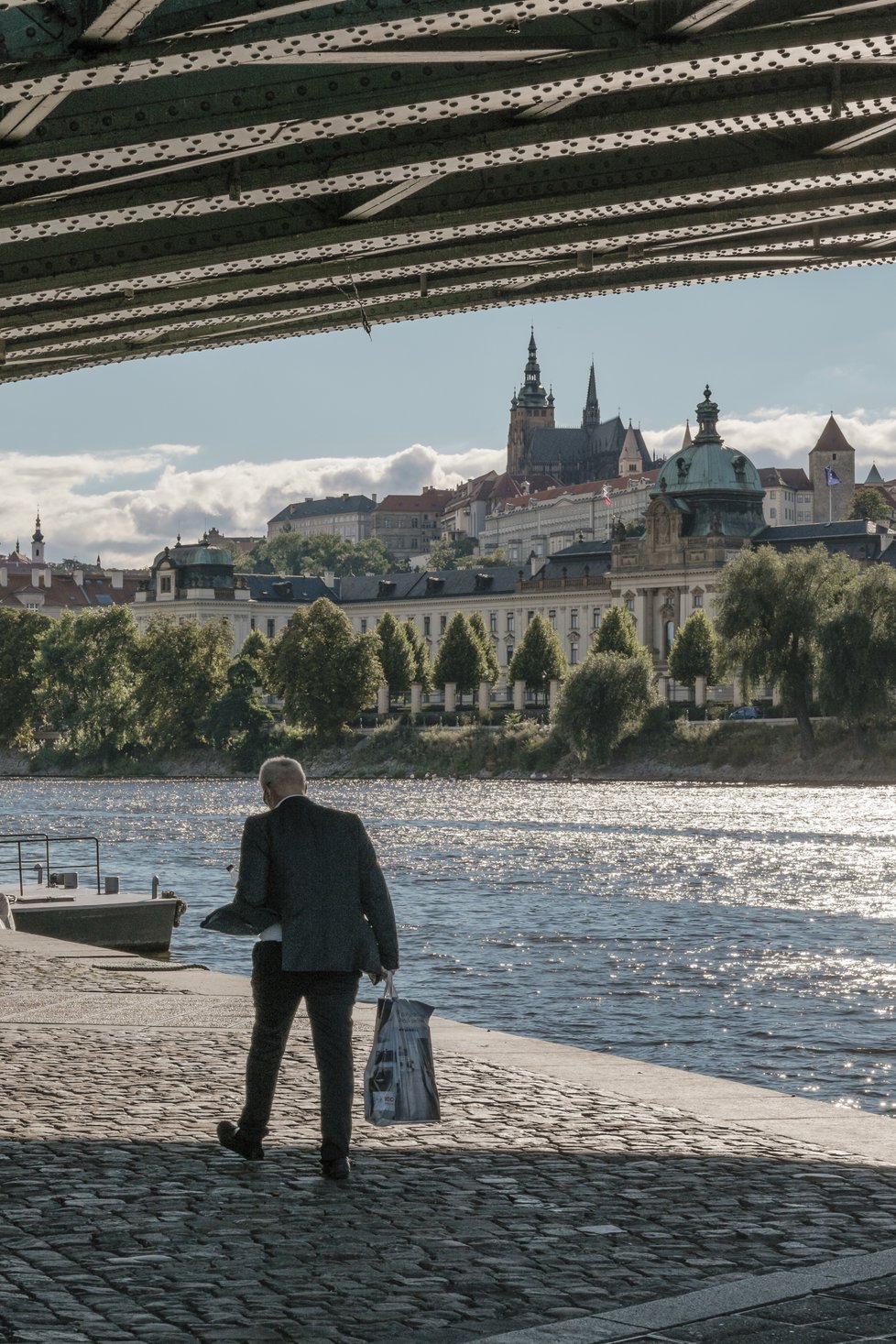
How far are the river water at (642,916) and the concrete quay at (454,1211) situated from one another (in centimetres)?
577

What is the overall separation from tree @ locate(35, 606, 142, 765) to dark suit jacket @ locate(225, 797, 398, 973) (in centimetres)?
12900

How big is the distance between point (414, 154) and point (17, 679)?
139 m

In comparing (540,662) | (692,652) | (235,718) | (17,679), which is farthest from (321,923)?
(17,679)

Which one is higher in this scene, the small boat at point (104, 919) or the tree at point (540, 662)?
the tree at point (540, 662)

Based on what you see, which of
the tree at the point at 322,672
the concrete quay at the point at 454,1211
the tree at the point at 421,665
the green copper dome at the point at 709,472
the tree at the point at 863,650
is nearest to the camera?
the concrete quay at the point at 454,1211

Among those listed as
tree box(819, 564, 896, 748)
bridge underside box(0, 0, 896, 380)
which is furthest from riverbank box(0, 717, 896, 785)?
bridge underside box(0, 0, 896, 380)

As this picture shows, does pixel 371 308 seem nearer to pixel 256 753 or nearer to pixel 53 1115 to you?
pixel 53 1115

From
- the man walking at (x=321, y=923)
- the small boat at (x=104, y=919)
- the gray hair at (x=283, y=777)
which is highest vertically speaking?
the gray hair at (x=283, y=777)

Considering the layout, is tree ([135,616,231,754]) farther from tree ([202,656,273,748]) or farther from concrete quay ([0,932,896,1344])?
concrete quay ([0,932,896,1344])

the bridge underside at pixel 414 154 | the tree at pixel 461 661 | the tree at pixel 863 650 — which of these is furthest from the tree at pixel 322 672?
the bridge underside at pixel 414 154

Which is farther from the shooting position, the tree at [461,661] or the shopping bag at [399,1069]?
the tree at [461,661]

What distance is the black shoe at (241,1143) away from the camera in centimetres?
988

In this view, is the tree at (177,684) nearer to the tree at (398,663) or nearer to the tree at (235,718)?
the tree at (235,718)

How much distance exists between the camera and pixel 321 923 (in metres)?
9.41
